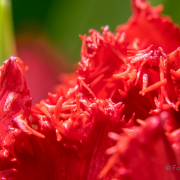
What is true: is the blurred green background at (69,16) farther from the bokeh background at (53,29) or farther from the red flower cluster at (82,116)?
the red flower cluster at (82,116)

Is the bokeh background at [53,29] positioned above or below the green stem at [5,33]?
above

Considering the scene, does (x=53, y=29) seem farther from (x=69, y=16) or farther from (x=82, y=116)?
(x=82, y=116)

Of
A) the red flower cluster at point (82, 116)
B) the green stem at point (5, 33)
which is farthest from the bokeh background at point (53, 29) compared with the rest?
the red flower cluster at point (82, 116)

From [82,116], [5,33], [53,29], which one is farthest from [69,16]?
[82,116]

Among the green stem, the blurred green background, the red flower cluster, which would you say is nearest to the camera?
the red flower cluster

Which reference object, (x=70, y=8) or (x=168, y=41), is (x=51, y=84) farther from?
(x=168, y=41)

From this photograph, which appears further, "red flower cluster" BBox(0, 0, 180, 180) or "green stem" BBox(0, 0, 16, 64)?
"green stem" BBox(0, 0, 16, 64)

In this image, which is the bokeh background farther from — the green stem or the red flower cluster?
the red flower cluster

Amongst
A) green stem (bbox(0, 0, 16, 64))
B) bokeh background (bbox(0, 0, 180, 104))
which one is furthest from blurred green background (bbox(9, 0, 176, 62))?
green stem (bbox(0, 0, 16, 64))

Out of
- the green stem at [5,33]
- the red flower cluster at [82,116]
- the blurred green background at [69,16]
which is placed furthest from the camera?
the blurred green background at [69,16]

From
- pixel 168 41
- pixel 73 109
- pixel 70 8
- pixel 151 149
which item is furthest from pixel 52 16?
pixel 151 149
